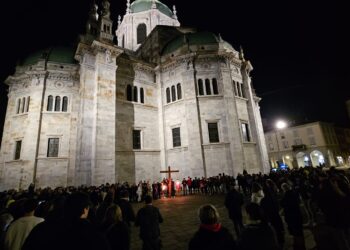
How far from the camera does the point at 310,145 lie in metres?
44.5

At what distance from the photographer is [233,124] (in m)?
20.5

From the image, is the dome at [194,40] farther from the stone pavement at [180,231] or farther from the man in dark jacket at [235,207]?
the man in dark jacket at [235,207]

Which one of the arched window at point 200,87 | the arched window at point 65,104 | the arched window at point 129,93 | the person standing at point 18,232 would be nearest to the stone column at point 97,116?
the arched window at point 129,93

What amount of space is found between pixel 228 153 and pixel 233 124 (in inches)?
123

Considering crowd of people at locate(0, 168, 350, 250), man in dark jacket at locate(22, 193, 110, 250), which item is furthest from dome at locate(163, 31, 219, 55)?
man in dark jacket at locate(22, 193, 110, 250)

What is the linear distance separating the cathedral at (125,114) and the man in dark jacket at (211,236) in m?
15.6

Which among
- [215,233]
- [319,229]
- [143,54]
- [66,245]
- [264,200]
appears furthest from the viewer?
[143,54]

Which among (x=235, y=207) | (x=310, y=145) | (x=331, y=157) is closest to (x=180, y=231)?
(x=235, y=207)

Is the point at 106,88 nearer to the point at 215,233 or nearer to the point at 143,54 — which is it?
the point at 143,54

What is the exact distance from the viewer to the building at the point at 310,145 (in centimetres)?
4338

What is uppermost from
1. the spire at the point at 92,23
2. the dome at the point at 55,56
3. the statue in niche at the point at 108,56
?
the spire at the point at 92,23

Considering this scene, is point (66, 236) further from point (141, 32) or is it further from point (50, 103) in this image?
point (141, 32)

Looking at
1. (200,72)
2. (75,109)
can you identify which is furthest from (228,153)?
(75,109)

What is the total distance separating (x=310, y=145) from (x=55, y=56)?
2032 inches
